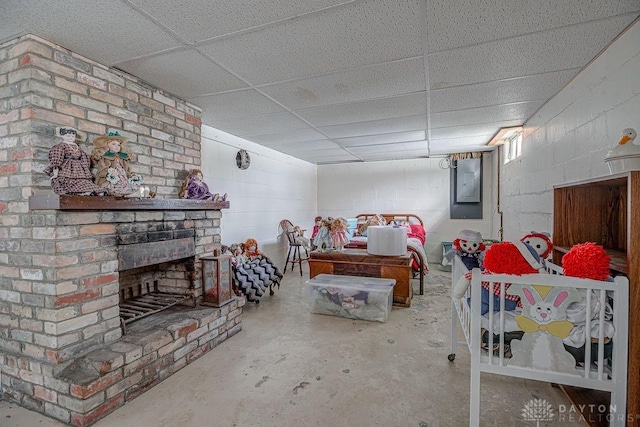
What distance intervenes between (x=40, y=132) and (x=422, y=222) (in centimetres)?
560

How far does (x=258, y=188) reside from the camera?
4562 mm

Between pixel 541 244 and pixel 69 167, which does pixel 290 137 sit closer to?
pixel 69 167

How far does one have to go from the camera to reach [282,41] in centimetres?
174

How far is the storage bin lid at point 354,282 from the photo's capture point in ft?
10.2

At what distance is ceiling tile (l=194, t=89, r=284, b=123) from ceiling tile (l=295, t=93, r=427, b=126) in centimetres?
37

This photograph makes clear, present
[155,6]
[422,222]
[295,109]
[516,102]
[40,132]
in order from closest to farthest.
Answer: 1. [155,6]
2. [40,132]
3. [516,102]
4. [295,109]
5. [422,222]

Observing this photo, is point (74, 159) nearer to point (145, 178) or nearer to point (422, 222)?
point (145, 178)

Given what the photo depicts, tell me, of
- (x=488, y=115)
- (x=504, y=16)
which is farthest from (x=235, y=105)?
(x=488, y=115)

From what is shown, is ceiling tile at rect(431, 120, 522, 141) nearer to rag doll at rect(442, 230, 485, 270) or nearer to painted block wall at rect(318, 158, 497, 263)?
painted block wall at rect(318, 158, 497, 263)

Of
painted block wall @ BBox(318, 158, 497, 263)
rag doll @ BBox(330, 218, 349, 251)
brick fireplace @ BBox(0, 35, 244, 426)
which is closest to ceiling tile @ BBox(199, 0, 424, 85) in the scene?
brick fireplace @ BBox(0, 35, 244, 426)

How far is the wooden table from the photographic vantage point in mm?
3402

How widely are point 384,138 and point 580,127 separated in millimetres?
2334

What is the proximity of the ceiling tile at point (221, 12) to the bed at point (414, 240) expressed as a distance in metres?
2.94

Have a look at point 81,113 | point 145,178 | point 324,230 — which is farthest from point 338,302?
point 81,113
